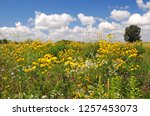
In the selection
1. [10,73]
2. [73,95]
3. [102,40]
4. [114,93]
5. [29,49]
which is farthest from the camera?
[29,49]

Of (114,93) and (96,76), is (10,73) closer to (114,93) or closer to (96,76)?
(96,76)

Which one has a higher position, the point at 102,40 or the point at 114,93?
the point at 102,40

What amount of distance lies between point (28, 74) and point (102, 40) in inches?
125

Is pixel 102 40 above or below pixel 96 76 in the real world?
above

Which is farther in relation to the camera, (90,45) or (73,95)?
(90,45)

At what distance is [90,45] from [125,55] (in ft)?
9.73

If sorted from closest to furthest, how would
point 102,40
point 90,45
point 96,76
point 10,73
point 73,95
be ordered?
point 73,95 → point 96,76 → point 10,73 → point 102,40 → point 90,45

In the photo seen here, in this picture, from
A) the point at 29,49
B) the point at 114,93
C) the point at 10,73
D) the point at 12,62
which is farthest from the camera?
the point at 29,49

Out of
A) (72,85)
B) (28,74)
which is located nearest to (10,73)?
(28,74)

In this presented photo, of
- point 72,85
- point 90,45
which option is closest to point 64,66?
point 72,85

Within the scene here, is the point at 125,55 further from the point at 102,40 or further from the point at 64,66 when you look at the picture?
the point at 64,66

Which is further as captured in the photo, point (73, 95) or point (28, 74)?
point (28, 74)

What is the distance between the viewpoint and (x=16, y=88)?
6895 mm

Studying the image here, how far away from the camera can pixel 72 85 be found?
694cm
